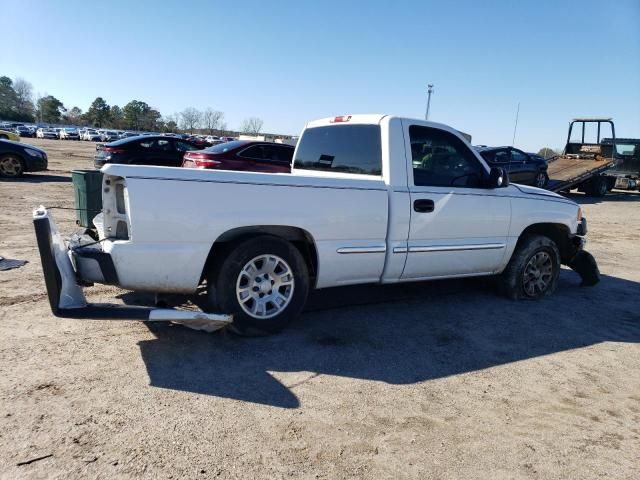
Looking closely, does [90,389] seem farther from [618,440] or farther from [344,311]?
[618,440]

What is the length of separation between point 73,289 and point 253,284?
1.37 meters

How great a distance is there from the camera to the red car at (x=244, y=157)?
12320 mm

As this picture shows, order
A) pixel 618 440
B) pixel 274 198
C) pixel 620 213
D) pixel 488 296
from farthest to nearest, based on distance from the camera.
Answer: pixel 620 213 < pixel 488 296 < pixel 274 198 < pixel 618 440

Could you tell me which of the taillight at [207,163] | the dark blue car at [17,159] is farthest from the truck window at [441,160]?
the dark blue car at [17,159]

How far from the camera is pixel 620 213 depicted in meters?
16.0

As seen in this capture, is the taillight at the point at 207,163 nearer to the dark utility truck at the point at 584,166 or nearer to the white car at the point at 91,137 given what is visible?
the dark utility truck at the point at 584,166

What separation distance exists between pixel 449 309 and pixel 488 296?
82 cm

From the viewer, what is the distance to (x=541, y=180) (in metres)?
17.7

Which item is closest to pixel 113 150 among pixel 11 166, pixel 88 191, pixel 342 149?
pixel 11 166

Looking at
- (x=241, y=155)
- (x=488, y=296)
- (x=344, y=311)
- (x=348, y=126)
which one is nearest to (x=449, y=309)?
(x=488, y=296)

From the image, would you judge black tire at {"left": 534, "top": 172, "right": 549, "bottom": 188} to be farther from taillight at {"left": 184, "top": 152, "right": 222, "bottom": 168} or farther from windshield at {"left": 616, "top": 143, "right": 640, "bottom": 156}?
taillight at {"left": 184, "top": 152, "right": 222, "bottom": 168}

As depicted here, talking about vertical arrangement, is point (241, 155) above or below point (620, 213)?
above

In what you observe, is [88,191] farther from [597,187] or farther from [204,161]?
[597,187]

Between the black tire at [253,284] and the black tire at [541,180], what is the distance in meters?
15.7
